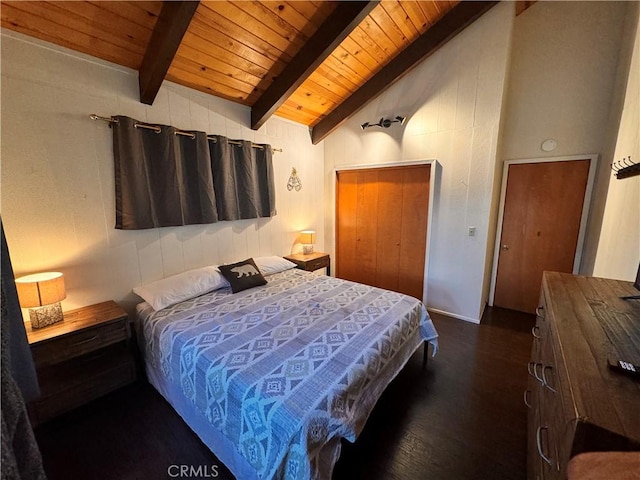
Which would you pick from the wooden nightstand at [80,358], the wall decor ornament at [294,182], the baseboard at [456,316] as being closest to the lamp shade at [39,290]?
the wooden nightstand at [80,358]

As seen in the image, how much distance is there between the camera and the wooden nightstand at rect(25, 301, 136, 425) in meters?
1.68

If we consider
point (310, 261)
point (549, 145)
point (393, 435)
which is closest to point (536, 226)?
point (549, 145)

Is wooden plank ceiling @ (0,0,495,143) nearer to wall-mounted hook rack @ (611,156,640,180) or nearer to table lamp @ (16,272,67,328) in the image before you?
table lamp @ (16,272,67,328)

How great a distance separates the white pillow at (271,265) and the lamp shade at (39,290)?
1648mm

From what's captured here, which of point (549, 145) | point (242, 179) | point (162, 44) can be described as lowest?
point (242, 179)

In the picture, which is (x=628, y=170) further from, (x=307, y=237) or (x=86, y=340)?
(x=86, y=340)

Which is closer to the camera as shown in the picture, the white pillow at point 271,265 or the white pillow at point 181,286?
the white pillow at point 181,286

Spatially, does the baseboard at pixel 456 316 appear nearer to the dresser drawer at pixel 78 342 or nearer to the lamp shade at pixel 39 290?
the dresser drawer at pixel 78 342

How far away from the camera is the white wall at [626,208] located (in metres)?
1.58

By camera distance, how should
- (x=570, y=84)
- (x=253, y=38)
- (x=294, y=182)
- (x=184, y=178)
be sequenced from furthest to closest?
(x=294, y=182) → (x=570, y=84) → (x=184, y=178) → (x=253, y=38)

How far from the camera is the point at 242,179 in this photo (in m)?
3.04

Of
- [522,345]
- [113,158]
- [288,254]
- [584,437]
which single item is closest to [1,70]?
[113,158]

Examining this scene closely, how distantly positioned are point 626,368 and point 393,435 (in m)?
1.35

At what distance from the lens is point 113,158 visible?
2.15 m
